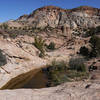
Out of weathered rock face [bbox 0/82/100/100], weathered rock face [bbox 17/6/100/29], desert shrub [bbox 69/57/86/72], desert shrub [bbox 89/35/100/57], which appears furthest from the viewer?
weathered rock face [bbox 17/6/100/29]

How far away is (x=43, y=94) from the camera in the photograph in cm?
868

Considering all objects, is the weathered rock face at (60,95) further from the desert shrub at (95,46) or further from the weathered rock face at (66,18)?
the weathered rock face at (66,18)

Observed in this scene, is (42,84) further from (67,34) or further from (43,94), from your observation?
(67,34)

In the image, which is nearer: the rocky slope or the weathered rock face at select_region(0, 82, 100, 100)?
the weathered rock face at select_region(0, 82, 100, 100)

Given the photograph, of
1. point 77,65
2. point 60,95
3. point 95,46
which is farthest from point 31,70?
point 60,95

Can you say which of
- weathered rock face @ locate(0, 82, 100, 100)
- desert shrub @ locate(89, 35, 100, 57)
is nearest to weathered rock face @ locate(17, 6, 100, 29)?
desert shrub @ locate(89, 35, 100, 57)

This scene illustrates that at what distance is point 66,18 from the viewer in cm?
9644

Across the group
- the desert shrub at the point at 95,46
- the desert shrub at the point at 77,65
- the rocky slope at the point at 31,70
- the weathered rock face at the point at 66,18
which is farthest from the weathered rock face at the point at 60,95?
the weathered rock face at the point at 66,18

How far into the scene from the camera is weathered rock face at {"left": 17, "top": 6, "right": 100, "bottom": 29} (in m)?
92.6

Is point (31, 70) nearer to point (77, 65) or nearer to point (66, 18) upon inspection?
point (77, 65)

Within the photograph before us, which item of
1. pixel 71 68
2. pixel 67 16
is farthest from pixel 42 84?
pixel 67 16

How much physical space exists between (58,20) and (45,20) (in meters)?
9.63

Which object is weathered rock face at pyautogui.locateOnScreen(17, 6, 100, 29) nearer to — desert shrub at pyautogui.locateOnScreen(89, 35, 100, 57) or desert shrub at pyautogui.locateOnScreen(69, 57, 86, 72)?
desert shrub at pyautogui.locateOnScreen(89, 35, 100, 57)

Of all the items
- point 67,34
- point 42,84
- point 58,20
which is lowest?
point 42,84
